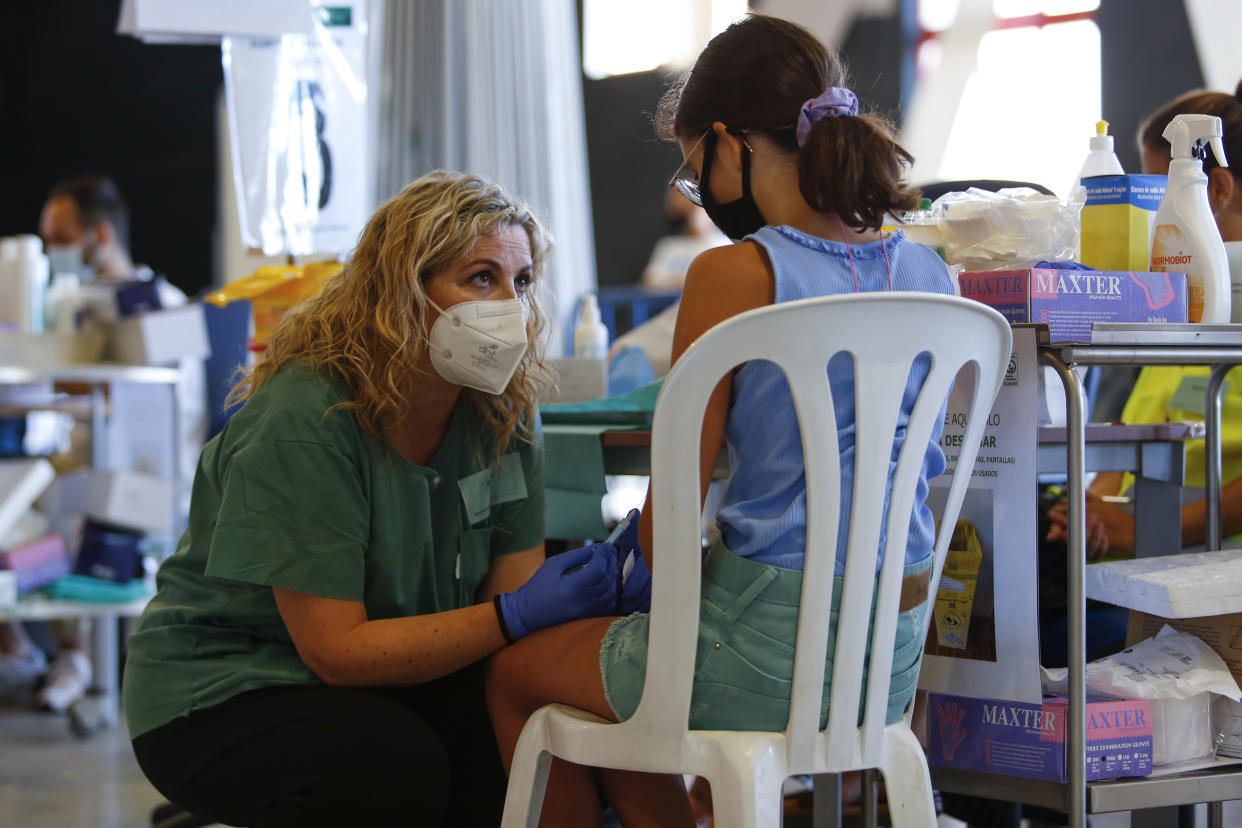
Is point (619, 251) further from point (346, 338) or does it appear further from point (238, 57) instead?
point (346, 338)

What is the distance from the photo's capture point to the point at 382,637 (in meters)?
1.32

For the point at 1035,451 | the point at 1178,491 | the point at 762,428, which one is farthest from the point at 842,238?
the point at 1178,491

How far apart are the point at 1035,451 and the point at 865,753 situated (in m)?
0.46

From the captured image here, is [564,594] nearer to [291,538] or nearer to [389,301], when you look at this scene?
[291,538]

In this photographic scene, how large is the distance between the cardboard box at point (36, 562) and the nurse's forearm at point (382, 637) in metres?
2.19

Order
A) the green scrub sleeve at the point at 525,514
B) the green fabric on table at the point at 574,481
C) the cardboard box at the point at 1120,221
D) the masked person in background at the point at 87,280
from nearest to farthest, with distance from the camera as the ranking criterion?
the cardboard box at the point at 1120,221, the green scrub sleeve at the point at 525,514, the green fabric on table at the point at 574,481, the masked person in background at the point at 87,280

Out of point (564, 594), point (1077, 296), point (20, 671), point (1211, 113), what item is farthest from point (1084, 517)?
point (20, 671)

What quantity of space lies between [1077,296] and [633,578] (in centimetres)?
65

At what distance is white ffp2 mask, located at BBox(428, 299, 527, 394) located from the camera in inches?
56.4

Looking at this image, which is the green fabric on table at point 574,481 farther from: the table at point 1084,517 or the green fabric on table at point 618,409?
the table at point 1084,517

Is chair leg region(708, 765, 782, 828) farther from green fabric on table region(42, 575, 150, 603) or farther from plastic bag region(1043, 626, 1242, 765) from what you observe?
green fabric on table region(42, 575, 150, 603)

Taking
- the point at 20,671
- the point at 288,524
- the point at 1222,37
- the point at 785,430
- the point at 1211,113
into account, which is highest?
the point at 1222,37

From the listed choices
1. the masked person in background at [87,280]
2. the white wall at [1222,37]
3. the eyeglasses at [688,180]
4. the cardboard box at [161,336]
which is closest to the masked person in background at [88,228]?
the masked person in background at [87,280]

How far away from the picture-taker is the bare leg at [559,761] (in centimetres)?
124
